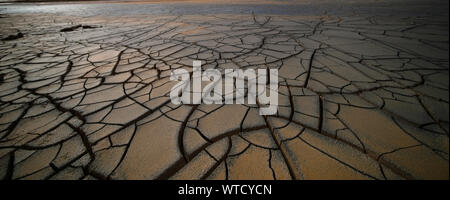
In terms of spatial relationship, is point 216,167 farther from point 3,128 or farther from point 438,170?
point 3,128

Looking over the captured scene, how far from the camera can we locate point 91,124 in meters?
1.25

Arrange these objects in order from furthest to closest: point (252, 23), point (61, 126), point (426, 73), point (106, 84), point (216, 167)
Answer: point (252, 23)
point (106, 84)
point (426, 73)
point (61, 126)
point (216, 167)

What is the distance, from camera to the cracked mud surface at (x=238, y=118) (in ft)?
3.03

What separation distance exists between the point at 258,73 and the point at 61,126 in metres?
1.58

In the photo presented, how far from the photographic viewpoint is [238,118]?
124 centimetres

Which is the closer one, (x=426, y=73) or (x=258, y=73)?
(x=426, y=73)

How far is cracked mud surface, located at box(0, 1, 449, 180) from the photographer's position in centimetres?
92

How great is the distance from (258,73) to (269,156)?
3.24ft
